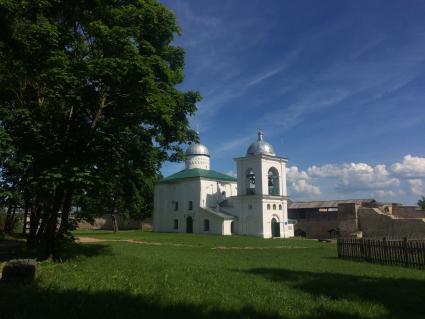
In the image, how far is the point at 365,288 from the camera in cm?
889

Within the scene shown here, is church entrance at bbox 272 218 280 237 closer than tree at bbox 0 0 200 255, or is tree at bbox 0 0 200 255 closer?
tree at bbox 0 0 200 255

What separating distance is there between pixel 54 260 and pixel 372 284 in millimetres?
9620

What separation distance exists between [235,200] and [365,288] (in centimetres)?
3745

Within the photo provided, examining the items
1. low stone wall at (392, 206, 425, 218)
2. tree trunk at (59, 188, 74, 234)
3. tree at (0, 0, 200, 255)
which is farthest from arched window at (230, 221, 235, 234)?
Result: tree trunk at (59, 188, 74, 234)

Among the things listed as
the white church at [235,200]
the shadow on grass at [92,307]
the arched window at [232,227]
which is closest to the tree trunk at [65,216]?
the shadow on grass at [92,307]

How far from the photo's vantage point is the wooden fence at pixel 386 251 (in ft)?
44.9

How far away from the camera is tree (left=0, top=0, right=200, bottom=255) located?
11266 mm

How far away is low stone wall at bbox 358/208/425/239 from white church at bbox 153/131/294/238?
875 centimetres

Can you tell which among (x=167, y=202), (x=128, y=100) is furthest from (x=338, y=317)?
(x=167, y=202)

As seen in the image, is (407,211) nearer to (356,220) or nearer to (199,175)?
(356,220)

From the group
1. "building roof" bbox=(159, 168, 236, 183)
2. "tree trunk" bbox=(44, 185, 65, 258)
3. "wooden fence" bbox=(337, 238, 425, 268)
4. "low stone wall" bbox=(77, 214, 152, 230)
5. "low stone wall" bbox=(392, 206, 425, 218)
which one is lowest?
"wooden fence" bbox=(337, 238, 425, 268)

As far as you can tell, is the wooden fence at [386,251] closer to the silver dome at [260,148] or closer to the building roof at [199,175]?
the silver dome at [260,148]

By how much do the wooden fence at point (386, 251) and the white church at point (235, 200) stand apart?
1034 inches

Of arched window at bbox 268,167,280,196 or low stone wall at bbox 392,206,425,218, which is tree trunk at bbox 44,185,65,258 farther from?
low stone wall at bbox 392,206,425,218
